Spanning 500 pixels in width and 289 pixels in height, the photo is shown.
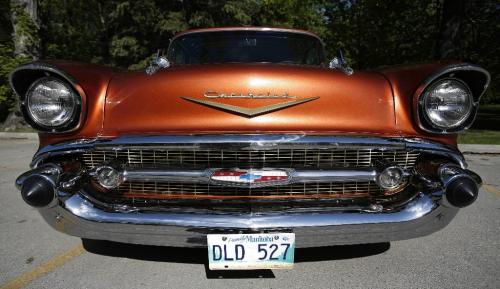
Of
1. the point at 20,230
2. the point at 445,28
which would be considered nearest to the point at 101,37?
the point at 445,28

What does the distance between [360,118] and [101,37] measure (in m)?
18.3

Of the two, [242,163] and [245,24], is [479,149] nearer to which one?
[242,163]

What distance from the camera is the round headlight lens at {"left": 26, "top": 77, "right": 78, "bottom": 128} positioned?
6.71 feet

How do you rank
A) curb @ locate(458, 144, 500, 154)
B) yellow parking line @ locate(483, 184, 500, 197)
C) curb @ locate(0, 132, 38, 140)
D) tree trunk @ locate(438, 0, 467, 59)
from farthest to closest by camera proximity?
1. tree trunk @ locate(438, 0, 467, 59)
2. curb @ locate(0, 132, 38, 140)
3. curb @ locate(458, 144, 500, 154)
4. yellow parking line @ locate(483, 184, 500, 197)

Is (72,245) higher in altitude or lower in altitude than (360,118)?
lower

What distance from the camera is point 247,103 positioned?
1.99 metres

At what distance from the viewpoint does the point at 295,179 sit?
194 centimetres

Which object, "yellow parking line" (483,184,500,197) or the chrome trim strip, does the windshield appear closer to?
the chrome trim strip

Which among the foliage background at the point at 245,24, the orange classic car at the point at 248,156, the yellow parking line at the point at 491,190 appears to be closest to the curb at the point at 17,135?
the foliage background at the point at 245,24

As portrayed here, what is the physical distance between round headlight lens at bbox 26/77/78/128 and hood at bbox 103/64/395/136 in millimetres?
192

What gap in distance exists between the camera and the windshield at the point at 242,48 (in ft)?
9.71

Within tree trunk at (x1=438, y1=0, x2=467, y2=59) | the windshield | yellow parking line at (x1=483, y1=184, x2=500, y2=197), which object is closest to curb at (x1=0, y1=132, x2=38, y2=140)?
the windshield

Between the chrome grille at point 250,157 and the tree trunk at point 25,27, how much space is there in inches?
405

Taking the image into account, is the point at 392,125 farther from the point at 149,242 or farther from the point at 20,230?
the point at 20,230
